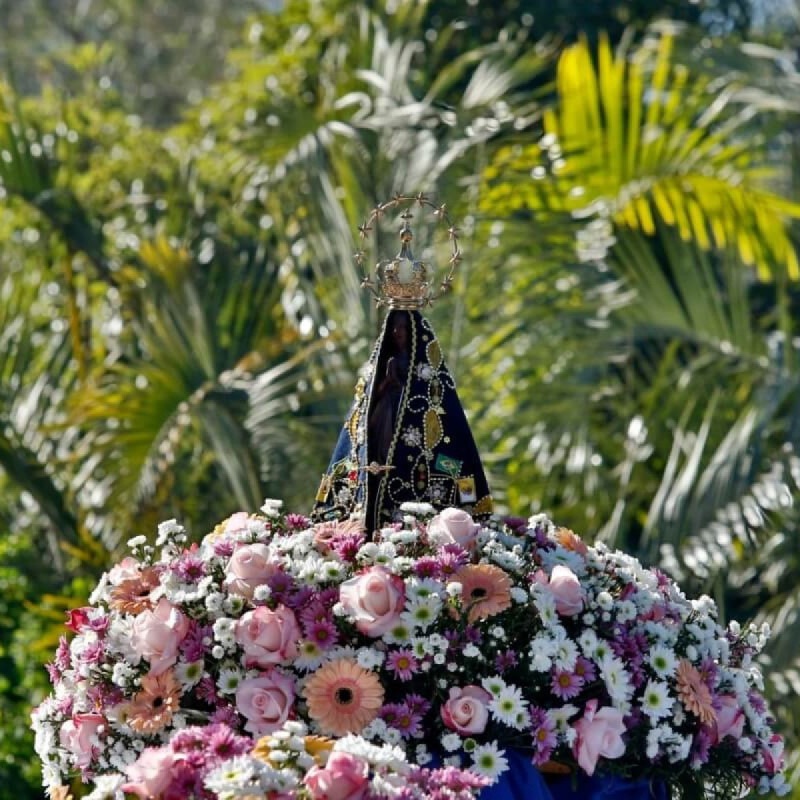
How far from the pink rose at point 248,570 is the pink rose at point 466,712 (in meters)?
0.44

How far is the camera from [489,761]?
9.84 ft

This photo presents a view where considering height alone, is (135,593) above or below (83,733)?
above

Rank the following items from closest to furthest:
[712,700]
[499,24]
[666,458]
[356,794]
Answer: [356,794]
[712,700]
[666,458]
[499,24]

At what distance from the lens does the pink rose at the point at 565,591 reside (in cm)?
323

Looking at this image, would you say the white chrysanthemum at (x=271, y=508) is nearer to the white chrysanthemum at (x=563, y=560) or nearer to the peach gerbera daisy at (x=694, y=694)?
the white chrysanthemum at (x=563, y=560)

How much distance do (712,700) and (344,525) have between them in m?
0.82


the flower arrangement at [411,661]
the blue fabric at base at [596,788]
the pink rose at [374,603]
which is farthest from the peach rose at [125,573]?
the blue fabric at base at [596,788]

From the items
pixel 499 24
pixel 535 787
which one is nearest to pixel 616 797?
pixel 535 787

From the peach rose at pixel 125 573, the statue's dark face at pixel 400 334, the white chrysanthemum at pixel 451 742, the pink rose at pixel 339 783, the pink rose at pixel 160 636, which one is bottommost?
the white chrysanthemum at pixel 451 742

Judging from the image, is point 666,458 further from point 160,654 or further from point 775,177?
point 160,654

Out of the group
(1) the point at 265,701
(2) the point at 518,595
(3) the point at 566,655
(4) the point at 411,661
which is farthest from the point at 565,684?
(1) the point at 265,701

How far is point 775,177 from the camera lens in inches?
308

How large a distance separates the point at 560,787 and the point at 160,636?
32.6 inches

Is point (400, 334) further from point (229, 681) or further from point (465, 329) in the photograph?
point (465, 329)
